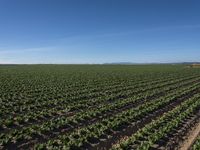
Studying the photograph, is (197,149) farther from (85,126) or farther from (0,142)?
(0,142)

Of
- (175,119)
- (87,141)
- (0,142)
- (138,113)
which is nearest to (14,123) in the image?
(0,142)

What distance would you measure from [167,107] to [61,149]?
10868mm

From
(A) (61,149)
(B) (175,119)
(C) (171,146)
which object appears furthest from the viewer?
(B) (175,119)

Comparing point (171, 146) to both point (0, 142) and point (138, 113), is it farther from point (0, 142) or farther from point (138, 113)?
point (0, 142)

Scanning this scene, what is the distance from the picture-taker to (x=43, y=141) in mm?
10922

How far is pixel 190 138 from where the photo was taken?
1198 centimetres

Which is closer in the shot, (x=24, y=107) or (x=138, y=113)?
(x=138, y=113)

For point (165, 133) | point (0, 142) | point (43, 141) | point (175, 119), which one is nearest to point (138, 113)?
point (175, 119)

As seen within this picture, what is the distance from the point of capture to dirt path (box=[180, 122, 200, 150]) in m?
10.8

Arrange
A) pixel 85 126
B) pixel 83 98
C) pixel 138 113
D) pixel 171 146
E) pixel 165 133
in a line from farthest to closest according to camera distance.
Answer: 1. pixel 83 98
2. pixel 138 113
3. pixel 85 126
4. pixel 165 133
5. pixel 171 146

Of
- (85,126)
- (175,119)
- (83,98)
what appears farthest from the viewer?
(83,98)

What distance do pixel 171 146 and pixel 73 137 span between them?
4101 mm

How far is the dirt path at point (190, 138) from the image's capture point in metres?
10.8

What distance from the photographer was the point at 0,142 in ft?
34.2
